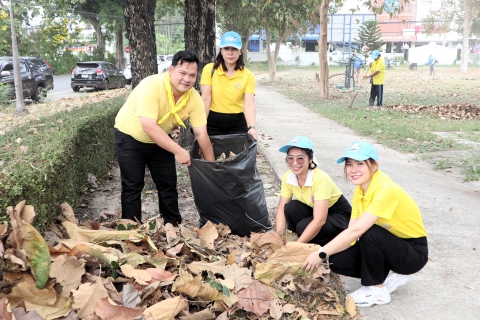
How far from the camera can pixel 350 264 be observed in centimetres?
339

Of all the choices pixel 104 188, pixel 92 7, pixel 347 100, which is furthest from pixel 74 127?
pixel 92 7

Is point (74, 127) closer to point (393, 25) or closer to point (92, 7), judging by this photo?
point (92, 7)

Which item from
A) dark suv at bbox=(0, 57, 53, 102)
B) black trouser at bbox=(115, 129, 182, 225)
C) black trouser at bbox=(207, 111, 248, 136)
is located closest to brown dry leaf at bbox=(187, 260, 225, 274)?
black trouser at bbox=(115, 129, 182, 225)

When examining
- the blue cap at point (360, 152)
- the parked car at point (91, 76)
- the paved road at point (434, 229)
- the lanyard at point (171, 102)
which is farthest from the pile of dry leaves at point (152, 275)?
the parked car at point (91, 76)

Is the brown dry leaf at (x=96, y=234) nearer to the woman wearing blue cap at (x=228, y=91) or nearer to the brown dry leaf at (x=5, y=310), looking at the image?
the brown dry leaf at (x=5, y=310)

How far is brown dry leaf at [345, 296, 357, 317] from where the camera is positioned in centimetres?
316

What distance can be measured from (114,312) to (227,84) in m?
2.78

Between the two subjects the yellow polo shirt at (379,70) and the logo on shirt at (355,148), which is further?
the yellow polo shirt at (379,70)

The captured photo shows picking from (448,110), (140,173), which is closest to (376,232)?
(140,173)

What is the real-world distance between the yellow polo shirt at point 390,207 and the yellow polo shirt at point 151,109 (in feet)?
4.81

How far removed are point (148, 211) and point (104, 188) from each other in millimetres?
1344

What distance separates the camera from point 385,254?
322 cm

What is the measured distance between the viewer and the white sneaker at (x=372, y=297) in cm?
326

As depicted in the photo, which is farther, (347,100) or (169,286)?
(347,100)
